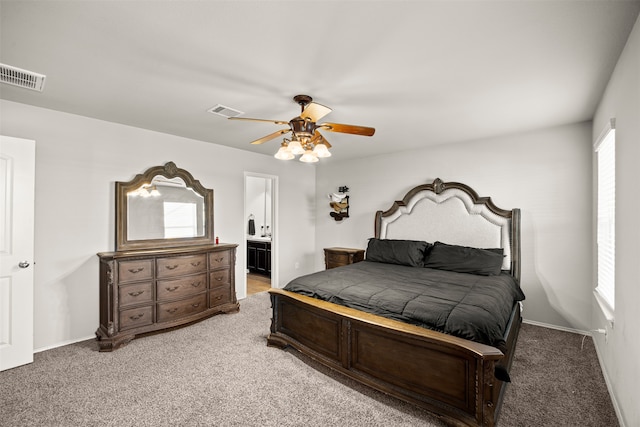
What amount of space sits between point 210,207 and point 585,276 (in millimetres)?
4818

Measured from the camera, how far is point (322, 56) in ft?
6.65

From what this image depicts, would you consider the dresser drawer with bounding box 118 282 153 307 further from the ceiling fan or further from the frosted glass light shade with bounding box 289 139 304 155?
the frosted glass light shade with bounding box 289 139 304 155

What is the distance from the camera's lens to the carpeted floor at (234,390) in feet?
6.57

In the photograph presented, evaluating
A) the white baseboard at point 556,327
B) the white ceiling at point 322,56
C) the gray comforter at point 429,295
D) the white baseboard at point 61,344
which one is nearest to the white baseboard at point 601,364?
the white baseboard at point 556,327

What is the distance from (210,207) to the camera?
14.2 ft

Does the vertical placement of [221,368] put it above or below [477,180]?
below

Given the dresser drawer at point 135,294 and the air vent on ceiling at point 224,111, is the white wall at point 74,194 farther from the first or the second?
the air vent on ceiling at point 224,111

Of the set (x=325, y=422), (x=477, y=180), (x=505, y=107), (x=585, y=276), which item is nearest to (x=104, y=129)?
(x=325, y=422)

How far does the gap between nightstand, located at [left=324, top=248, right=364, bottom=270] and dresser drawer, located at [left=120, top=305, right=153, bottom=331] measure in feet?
9.30

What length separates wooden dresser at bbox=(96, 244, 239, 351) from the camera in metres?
3.09

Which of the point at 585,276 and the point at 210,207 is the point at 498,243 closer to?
the point at 585,276

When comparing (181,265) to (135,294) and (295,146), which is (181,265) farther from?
(295,146)

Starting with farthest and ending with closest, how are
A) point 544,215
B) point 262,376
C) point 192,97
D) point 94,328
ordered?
point 544,215 → point 94,328 → point 192,97 → point 262,376

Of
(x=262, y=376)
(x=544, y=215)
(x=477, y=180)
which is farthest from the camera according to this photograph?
(x=477, y=180)
